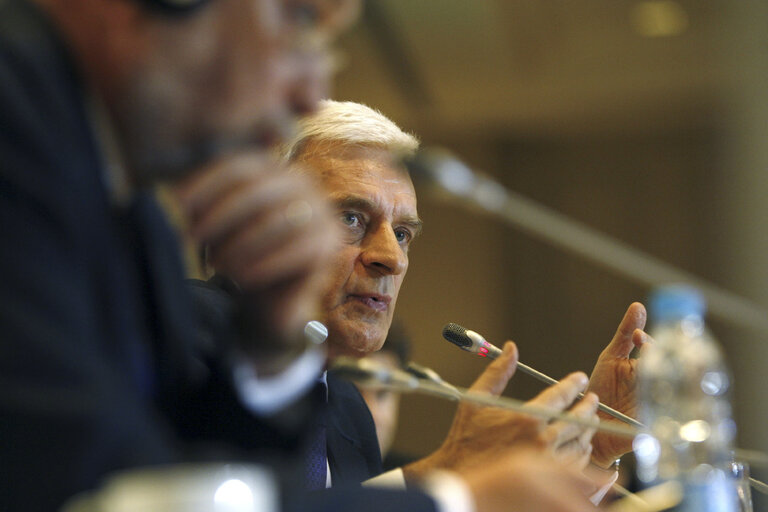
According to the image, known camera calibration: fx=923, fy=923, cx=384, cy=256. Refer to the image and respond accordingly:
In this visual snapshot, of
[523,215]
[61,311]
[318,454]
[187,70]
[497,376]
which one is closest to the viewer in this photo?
[61,311]

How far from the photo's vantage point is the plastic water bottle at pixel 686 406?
0.88 metres

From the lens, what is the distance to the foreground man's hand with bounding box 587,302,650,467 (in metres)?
1.46

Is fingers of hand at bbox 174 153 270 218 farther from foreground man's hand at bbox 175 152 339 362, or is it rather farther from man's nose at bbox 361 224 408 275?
man's nose at bbox 361 224 408 275

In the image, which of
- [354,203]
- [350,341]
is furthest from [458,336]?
[354,203]

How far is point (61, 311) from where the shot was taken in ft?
2.06

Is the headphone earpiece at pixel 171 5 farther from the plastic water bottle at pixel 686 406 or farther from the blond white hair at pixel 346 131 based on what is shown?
the blond white hair at pixel 346 131

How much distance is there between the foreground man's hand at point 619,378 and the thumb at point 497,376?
1.29 feet

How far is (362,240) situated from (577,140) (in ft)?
15.2

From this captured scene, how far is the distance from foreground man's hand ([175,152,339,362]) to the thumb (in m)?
0.36

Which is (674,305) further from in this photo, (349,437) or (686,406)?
(349,437)

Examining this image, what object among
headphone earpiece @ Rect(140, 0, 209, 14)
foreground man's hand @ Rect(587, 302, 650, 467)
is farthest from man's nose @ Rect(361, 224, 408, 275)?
headphone earpiece @ Rect(140, 0, 209, 14)

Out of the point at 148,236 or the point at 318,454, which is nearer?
the point at 148,236

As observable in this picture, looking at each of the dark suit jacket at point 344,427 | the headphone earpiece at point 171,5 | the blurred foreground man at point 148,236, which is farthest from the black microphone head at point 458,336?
the headphone earpiece at point 171,5

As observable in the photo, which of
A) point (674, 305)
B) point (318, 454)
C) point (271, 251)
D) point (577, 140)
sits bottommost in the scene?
point (318, 454)
